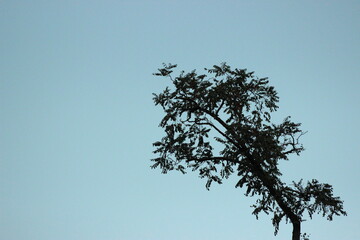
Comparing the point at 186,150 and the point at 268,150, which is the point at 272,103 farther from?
the point at 186,150

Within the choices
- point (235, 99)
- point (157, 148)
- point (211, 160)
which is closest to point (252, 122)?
point (235, 99)

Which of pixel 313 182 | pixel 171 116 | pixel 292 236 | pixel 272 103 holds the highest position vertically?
pixel 272 103

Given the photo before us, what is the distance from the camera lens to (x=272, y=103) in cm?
2528

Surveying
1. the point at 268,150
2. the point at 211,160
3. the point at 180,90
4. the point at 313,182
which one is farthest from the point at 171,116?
the point at 313,182

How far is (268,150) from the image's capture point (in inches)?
913

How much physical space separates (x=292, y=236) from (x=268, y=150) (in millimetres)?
4618

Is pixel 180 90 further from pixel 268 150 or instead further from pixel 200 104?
pixel 268 150

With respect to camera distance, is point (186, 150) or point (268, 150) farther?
point (186, 150)

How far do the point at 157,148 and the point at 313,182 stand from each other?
823cm

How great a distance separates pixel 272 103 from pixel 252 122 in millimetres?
1605

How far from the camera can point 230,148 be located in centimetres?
2477

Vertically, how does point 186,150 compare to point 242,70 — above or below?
below

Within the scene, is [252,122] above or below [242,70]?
below

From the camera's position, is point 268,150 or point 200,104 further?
point 200,104
